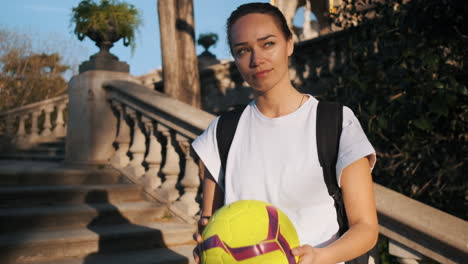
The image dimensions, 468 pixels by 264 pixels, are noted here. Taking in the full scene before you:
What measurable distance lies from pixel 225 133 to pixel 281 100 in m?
0.27

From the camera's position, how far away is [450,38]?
4.07m

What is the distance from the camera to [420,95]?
3.57 m

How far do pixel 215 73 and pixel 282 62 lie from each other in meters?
8.19

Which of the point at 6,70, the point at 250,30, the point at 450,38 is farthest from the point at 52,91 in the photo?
the point at 250,30

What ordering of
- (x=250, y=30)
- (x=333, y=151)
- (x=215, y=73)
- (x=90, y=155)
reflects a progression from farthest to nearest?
(x=215, y=73) < (x=90, y=155) < (x=250, y=30) < (x=333, y=151)

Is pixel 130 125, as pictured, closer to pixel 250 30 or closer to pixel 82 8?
pixel 82 8

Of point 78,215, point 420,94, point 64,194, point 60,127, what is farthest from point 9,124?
point 420,94

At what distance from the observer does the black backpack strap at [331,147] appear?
1.58 m

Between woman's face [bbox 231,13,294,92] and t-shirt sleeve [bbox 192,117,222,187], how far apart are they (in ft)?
0.97

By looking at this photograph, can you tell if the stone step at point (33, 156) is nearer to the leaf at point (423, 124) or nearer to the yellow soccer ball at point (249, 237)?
the leaf at point (423, 124)

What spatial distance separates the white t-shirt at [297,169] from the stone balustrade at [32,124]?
8.54 metres

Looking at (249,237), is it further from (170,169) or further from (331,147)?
(170,169)

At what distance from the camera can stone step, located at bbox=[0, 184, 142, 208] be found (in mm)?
4531

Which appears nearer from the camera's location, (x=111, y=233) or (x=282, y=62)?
(x=282, y=62)
